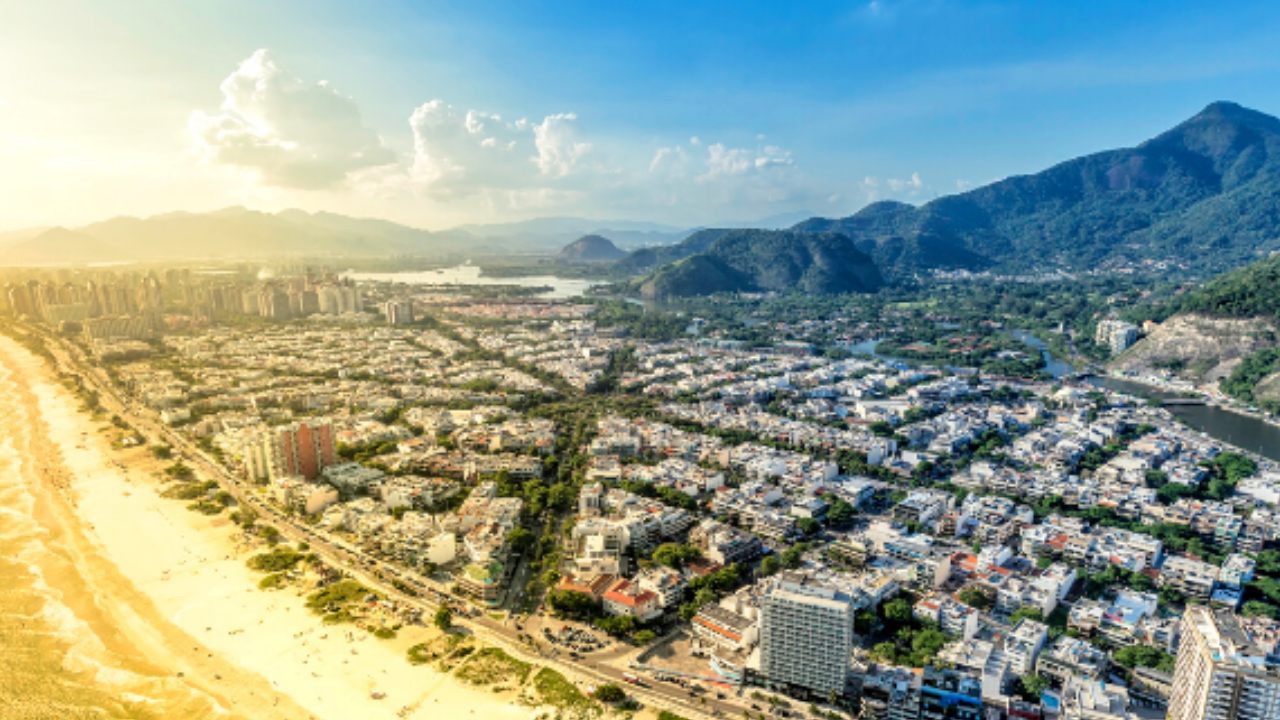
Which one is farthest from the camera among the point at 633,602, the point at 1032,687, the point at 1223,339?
the point at 1223,339

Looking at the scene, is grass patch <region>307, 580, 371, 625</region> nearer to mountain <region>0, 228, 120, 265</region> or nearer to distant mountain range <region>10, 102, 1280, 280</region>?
distant mountain range <region>10, 102, 1280, 280</region>

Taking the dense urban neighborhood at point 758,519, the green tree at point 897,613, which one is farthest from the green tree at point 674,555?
the green tree at point 897,613

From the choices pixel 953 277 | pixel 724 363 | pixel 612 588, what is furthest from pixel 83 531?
pixel 953 277

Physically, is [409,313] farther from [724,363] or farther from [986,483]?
[986,483]

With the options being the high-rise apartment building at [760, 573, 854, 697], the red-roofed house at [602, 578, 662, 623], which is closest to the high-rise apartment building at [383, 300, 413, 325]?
the red-roofed house at [602, 578, 662, 623]

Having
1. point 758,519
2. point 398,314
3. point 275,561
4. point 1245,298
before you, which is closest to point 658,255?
point 398,314

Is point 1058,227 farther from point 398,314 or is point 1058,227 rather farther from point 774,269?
point 398,314

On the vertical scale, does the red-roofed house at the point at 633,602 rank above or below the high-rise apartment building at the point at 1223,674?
below

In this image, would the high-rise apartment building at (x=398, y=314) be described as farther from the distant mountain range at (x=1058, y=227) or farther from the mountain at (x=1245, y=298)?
the mountain at (x=1245, y=298)
